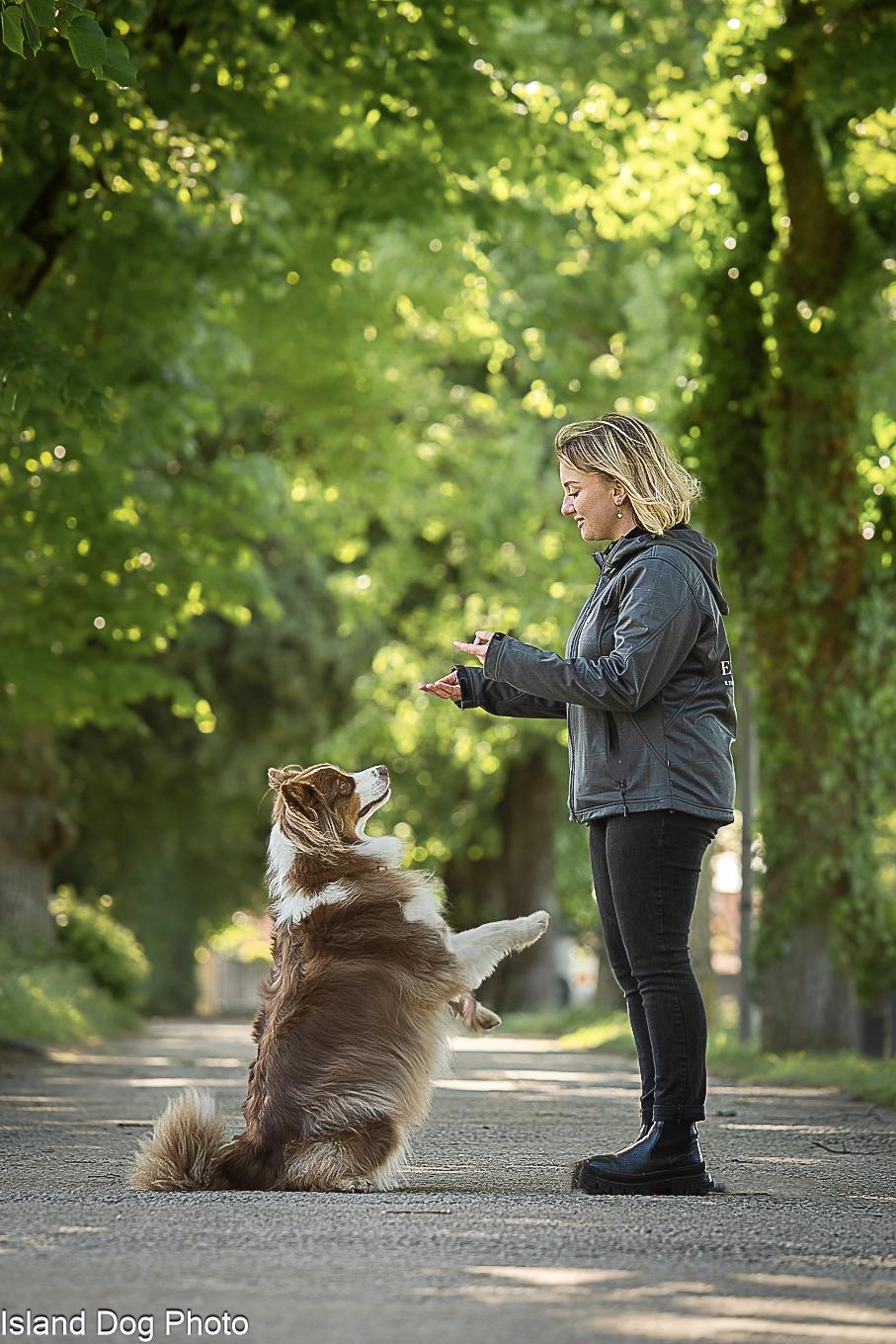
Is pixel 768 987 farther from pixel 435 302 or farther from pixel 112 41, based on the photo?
pixel 435 302

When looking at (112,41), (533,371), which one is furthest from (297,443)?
(112,41)

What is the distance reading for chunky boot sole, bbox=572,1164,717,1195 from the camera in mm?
5969

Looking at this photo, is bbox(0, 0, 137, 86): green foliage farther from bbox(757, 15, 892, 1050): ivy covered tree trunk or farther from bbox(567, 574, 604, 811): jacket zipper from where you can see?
bbox(757, 15, 892, 1050): ivy covered tree trunk

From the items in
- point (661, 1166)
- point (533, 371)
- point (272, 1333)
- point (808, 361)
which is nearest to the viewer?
point (272, 1333)

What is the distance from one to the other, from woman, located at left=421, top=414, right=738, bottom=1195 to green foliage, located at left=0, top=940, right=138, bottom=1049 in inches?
391

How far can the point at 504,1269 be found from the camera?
4512 mm

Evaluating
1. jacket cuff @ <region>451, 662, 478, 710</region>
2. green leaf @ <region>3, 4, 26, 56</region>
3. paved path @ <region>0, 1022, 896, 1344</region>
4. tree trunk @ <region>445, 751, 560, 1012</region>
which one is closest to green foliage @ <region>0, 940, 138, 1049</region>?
tree trunk @ <region>445, 751, 560, 1012</region>

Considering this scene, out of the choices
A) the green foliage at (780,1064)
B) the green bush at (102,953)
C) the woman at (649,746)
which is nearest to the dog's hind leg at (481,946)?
the woman at (649,746)

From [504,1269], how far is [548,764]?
24121mm

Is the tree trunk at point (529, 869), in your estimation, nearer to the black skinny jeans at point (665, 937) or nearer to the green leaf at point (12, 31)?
the green leaf at point (12, 31)

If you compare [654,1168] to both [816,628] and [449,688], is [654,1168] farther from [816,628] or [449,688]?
[816,628]

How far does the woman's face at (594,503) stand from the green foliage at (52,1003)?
10.1 meters

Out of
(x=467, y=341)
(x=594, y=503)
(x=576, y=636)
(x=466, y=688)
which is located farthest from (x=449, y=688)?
(x=467, y=341)

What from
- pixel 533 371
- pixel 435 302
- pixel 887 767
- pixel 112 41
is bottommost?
pixel 887 767
